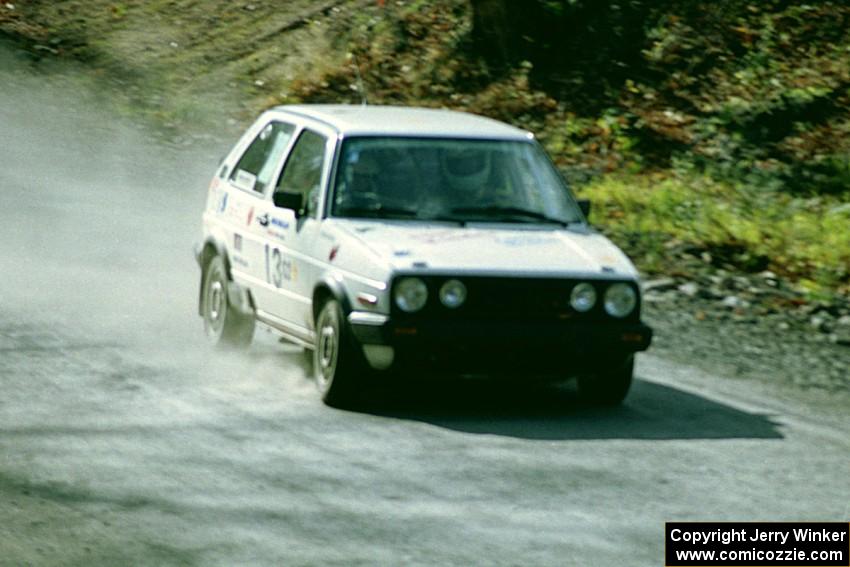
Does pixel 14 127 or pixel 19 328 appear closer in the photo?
pixel 19 328

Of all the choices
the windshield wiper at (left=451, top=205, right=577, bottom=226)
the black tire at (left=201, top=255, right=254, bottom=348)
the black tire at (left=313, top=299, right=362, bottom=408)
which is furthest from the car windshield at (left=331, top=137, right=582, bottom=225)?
the black tire at (left=201, top=255, right=254, bottom=348)

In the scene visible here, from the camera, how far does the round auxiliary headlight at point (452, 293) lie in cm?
991


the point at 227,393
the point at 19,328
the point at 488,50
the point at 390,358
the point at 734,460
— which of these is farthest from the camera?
the point at 488,50

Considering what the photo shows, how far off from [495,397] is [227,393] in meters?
1.59

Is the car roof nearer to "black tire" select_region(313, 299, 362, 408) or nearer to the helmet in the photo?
the helmet

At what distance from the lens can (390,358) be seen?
992 centimetres

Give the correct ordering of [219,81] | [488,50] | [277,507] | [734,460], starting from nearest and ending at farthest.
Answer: [277,507] < [734,460] < [488,50] < [219,81]

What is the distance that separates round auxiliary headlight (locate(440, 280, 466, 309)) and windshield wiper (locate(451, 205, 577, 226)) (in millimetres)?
959

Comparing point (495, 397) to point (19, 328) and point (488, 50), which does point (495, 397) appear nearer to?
point (19, 328)

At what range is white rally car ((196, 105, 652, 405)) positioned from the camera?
32.7ft

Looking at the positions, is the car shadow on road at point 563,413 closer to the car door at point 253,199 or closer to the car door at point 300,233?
the car door at point 300,233

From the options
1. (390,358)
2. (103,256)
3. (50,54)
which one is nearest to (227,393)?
(390,358)

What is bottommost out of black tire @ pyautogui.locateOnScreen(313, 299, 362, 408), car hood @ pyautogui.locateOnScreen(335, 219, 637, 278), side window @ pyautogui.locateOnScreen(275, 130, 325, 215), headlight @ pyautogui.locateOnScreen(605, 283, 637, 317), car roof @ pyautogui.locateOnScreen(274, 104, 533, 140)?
black tire @ pyautogui.locateOnScreen(313, 299, 362, 408)

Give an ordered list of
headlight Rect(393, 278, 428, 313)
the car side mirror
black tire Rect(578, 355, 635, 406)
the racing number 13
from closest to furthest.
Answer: headlight Rect(393, 278, 428, 313), black tire Rect(578, 355, 635, 406), the car side mirror, the racing number 13
